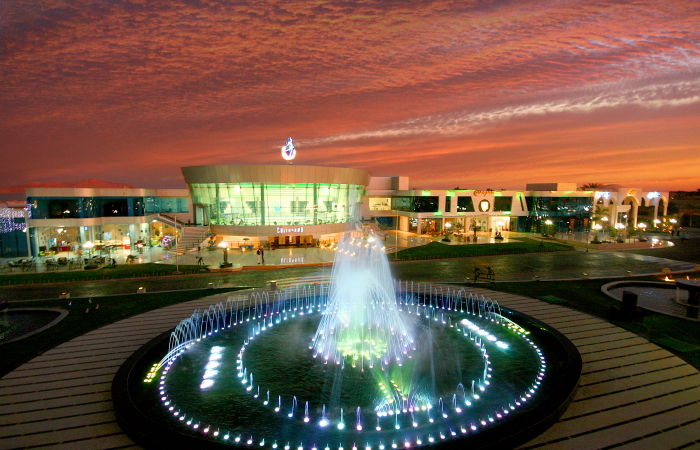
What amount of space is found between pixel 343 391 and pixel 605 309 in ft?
47.7

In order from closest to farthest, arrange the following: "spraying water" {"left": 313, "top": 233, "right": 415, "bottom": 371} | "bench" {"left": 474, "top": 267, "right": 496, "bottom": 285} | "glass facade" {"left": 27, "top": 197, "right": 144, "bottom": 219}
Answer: "spraying water" {"left": 313, "top": 233, "right": 415, "bottom": 371}, "bench" {"left": 474, "top": 267, "right": 496, "bottom": 285}, "glass facade" {"left": 27, "top": 197, "right": 144, "bottom": 219}

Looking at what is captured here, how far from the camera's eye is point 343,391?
397 inches

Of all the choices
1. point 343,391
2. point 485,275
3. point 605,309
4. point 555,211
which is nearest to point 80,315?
point 343,391

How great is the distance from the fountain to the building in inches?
813

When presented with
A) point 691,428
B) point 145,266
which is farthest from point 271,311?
point 145,266

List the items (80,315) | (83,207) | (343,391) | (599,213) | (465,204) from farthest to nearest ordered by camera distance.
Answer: (465,204)
(599,213)
(83,207)
(80,315)
(343,391)

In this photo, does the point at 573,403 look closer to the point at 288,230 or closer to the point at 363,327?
the point at 363,327

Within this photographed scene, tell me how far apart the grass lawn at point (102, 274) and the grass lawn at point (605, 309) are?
23.6 metres

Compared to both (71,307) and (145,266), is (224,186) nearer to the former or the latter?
(145,266)

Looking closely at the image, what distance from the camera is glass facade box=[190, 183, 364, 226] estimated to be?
42000 millimetres

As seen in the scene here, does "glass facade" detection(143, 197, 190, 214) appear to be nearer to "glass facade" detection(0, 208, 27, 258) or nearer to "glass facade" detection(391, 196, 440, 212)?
"glass facade" detection(0, 208, 27, 258)

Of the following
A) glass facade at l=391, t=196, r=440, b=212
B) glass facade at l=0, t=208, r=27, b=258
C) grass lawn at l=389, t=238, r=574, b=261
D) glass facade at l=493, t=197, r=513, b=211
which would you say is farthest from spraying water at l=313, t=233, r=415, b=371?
glass facade at l=493, t=197, r=513, b=211

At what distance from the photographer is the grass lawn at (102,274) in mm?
24844

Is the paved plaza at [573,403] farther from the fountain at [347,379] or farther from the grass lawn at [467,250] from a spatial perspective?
the grass lawn at [467,250]
